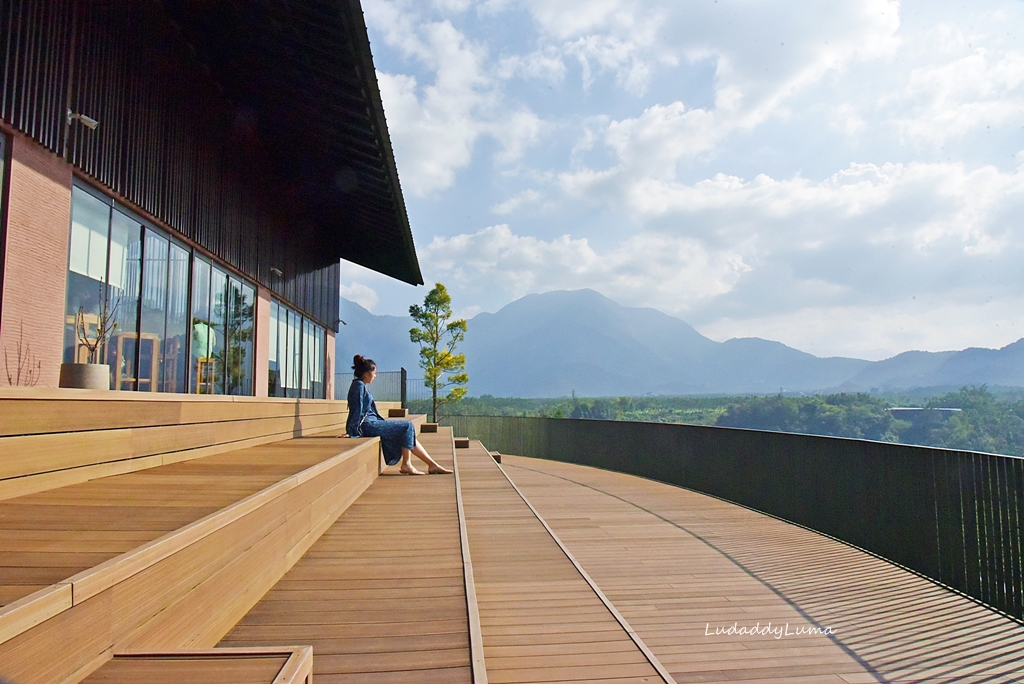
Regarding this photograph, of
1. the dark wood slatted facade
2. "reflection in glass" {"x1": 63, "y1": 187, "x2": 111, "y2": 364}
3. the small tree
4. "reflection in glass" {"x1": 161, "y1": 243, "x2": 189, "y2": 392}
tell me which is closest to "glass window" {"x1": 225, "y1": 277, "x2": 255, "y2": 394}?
the dark wood slatted facade

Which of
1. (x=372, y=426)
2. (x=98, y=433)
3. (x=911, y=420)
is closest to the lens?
(x=98, y=433)

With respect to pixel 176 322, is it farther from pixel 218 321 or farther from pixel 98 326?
pixel 98 326

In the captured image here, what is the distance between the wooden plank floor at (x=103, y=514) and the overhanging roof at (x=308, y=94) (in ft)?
13.0

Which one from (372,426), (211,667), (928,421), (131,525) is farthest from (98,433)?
(928,421)

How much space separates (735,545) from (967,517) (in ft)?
7.82

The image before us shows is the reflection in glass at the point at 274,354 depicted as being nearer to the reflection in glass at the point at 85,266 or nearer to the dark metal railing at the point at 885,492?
the reflection in glass at the point at 85,266

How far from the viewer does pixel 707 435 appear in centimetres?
1166

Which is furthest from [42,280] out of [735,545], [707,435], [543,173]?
[543,173]

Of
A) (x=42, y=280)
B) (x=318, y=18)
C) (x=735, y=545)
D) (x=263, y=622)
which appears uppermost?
(x=318, y=18)

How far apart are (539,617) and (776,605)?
280cm

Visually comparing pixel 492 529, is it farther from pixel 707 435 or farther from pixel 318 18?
pixel 707 435

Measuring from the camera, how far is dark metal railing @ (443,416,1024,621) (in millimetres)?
5430

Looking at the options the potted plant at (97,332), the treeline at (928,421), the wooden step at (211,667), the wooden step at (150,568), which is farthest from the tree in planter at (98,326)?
the treeline at (928,421)

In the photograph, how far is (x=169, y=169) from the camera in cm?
741
